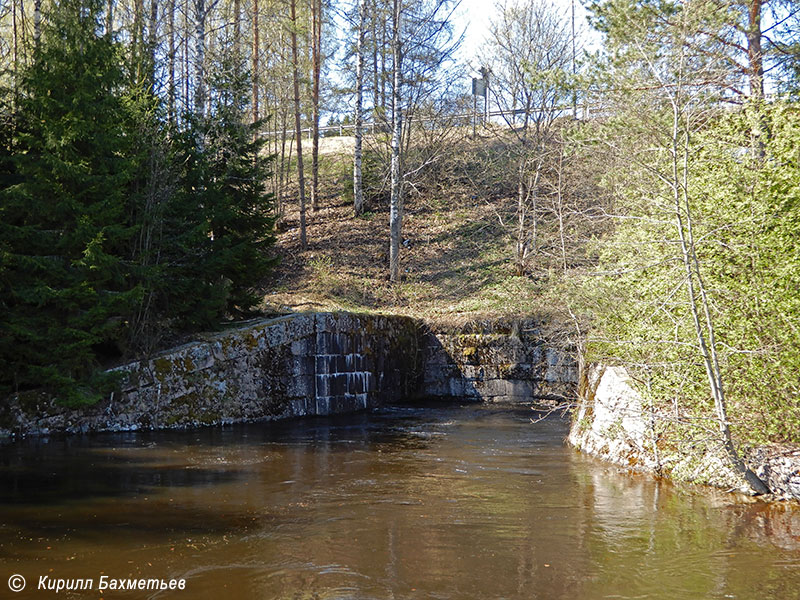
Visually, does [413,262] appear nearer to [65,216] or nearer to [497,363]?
[497,363]

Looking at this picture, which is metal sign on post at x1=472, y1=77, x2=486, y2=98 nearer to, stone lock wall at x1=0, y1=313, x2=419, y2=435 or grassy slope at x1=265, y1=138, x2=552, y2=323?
grassy slope at x1=265, y1=138, x2=552, y2=323

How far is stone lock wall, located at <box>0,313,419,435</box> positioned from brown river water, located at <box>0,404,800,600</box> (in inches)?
49.0

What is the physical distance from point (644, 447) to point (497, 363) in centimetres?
860

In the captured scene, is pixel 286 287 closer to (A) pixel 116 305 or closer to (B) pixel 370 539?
(A) pixel 116 305

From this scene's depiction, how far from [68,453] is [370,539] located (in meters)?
6.14

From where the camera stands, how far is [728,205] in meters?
8.17

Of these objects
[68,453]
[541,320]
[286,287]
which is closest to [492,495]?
[68,453]

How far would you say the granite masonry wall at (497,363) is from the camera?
708 inches

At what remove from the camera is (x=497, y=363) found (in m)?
18.4

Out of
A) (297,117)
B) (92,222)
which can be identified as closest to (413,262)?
(297,117)

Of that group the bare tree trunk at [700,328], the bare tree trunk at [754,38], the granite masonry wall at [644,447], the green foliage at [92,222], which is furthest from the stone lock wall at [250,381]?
the bare tree trunk at [754,38]

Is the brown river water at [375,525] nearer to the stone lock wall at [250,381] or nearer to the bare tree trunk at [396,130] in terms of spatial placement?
the stone lock wall at [250,381]

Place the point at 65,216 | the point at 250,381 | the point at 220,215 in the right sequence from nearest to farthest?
the point at 65,216
the point at 250,381
the point at 220,215

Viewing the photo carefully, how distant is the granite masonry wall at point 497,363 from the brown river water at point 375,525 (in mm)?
6821
